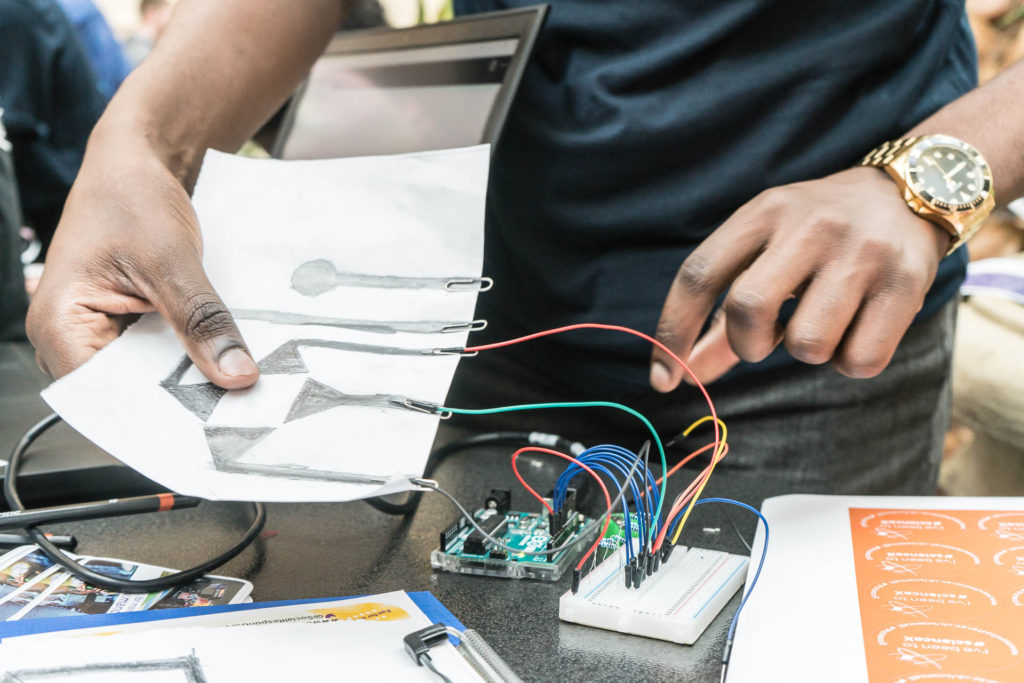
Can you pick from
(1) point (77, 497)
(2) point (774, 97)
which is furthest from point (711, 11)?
(1) point (77, 497)

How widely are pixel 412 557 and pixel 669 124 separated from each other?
0.42 meters

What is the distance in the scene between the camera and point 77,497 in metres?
0.58

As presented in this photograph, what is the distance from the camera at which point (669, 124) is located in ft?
2.34

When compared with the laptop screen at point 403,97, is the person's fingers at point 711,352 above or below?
below

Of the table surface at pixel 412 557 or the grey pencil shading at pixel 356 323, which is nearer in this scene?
the table surface at pixel 412 557

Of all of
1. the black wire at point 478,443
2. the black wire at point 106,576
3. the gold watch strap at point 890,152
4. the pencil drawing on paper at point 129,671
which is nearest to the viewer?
the pencil drawing on paper at point 129,671

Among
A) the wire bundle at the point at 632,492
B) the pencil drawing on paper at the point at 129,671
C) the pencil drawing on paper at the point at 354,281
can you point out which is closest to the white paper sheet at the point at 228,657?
the pencil drawing on paper at the point at 129,671

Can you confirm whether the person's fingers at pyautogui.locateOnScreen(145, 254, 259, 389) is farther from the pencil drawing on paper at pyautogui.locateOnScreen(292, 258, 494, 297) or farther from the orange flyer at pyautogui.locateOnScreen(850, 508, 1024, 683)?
the orange flyer at pyautogui.locateOnScreen(850, 508, 1024, 683)

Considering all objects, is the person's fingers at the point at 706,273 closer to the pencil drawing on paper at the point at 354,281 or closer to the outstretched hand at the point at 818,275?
the outstretched hand at the point at 818,275

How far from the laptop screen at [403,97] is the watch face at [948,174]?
12.4 inches

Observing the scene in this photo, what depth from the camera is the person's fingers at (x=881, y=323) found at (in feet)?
1.70

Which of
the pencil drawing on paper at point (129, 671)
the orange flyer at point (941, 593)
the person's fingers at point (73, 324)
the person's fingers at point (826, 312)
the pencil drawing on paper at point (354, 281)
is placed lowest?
the orange flyer at point (941, 593)

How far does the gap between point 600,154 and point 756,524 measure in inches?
13.7

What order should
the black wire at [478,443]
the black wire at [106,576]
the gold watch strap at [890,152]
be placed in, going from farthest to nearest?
the black wire at [478,443]
the gold watch strap at [890,152]
the black wire at [106,576]
